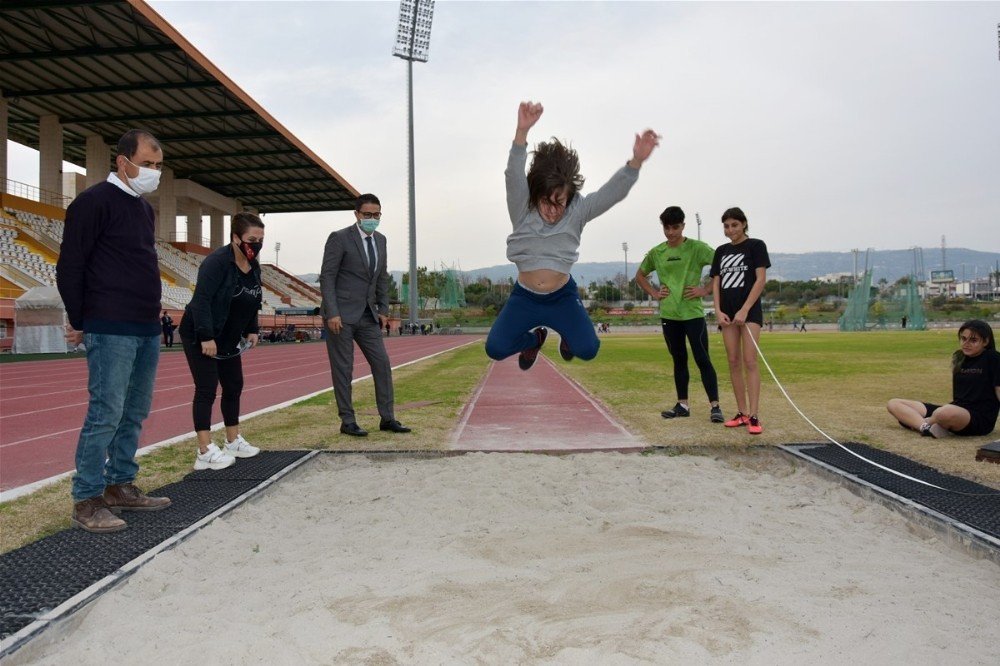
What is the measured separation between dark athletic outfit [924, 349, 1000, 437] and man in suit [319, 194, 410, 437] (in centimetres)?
448

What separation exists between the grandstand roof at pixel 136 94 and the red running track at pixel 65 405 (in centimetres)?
1346

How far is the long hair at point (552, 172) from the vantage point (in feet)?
12.2

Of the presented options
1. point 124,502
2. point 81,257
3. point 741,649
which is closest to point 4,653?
point 124,502

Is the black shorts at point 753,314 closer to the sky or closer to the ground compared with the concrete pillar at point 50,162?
closer to the ground

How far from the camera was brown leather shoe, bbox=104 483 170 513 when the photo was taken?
349 cm

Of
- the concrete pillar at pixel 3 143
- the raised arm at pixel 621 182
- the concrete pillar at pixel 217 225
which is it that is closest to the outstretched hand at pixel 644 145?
the raised arm at pixel 621 182

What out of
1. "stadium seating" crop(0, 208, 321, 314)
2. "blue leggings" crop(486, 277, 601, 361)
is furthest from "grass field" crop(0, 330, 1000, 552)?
"stadium seating" crop(0, 208, 321, 314)

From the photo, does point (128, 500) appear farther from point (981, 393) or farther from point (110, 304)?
point (981, 393)

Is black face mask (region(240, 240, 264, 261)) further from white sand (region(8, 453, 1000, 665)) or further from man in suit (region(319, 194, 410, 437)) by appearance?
white sand (region(8, 453, 1000, 665))

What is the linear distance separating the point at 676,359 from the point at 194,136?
111ft

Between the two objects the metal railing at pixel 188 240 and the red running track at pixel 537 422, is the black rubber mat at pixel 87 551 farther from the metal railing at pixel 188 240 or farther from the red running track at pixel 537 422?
the metal railing at pixel 188 240

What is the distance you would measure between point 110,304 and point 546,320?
8.04ft

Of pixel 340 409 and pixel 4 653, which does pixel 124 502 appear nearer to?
pixel 4 653

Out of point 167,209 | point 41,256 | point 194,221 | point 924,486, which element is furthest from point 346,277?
point 194,221
